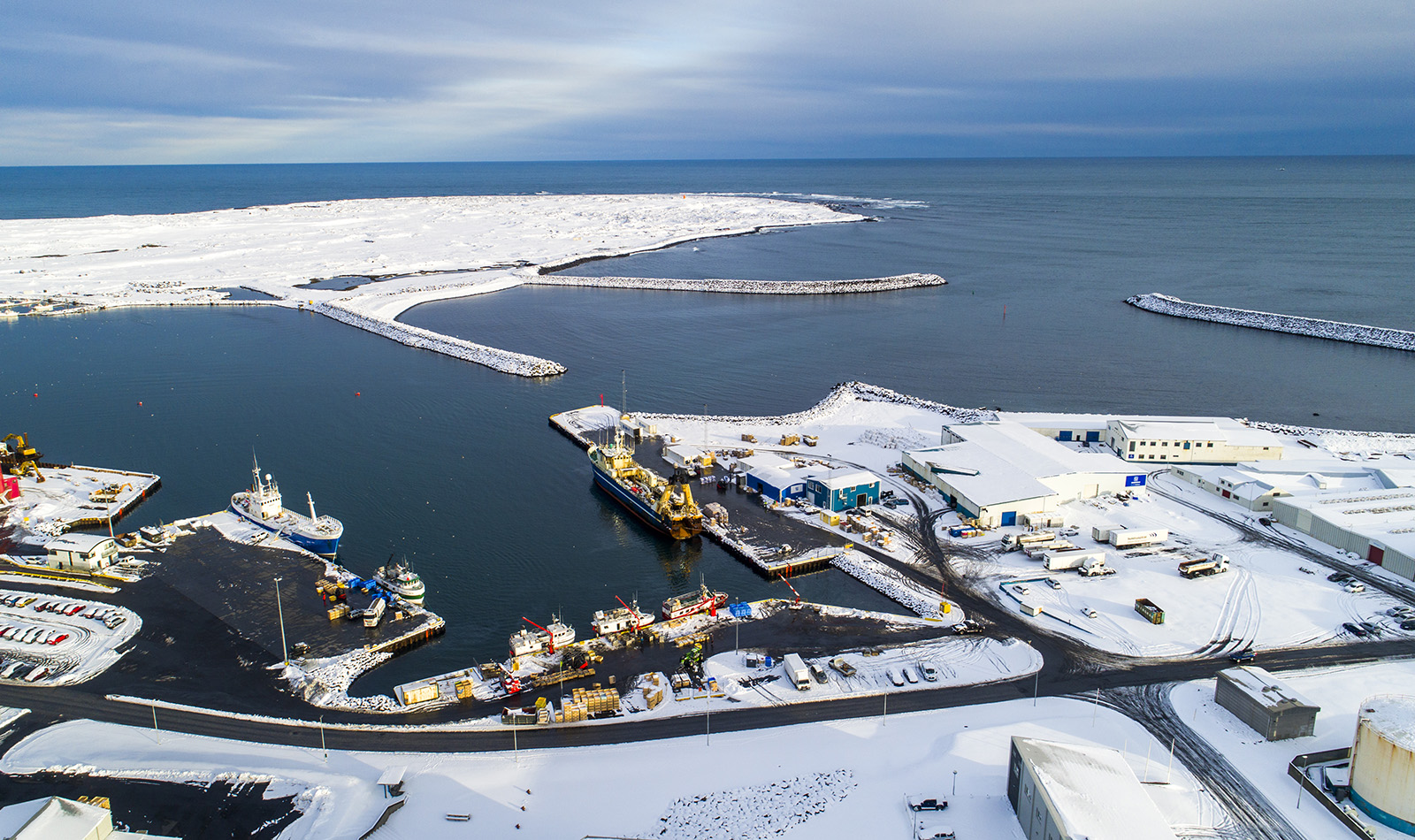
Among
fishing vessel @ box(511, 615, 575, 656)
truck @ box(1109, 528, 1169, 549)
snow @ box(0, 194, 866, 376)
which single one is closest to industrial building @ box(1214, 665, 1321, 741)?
truck @ box(1109, 528, 1169, 549)

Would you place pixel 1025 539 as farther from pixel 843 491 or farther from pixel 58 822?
pixel 58 822

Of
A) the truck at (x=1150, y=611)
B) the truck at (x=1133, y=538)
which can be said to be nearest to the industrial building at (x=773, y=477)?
the truck at (x=1133, y=538)

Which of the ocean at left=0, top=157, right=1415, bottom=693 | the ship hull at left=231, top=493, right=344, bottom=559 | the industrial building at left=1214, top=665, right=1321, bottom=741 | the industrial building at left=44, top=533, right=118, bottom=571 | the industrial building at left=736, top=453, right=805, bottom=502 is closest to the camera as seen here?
the industrial building at left=1214, top=665, right=1321, bottom=741

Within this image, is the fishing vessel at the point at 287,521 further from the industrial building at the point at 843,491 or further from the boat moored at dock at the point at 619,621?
the industrial building at the point at 843,491

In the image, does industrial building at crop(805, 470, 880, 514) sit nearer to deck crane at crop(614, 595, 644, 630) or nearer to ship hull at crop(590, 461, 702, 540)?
ship hull at crop(590, 461, 702, 540)

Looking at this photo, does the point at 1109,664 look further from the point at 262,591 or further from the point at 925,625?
the point at 262,591

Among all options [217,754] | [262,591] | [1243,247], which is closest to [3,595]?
[262,591]
